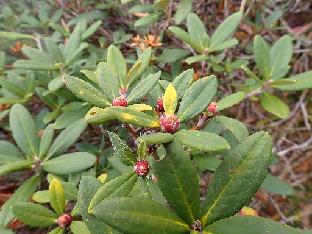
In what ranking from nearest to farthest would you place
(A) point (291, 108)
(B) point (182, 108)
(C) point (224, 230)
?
(C) point (224, 230) < (B) point (182, 108) < (A) point (291, 108)

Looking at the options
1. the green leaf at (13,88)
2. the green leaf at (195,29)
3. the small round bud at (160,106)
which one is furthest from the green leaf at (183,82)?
the green leaf at (13,88)

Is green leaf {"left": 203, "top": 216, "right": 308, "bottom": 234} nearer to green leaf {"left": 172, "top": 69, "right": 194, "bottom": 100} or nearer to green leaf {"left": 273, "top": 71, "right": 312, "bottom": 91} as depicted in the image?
green leaf {"left": 172, "top": 69, "right": 194, "bottom": 100}

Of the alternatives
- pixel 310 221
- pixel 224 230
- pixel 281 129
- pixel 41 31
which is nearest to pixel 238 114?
pixel 281 129

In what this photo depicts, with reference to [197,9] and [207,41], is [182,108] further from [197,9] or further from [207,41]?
[197,9]

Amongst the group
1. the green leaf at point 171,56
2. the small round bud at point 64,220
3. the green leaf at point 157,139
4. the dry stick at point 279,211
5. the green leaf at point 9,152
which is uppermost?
the green leaf at point 157,139

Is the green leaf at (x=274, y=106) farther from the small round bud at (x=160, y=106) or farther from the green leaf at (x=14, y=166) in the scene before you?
the green leaf at (x=14, y=166)
